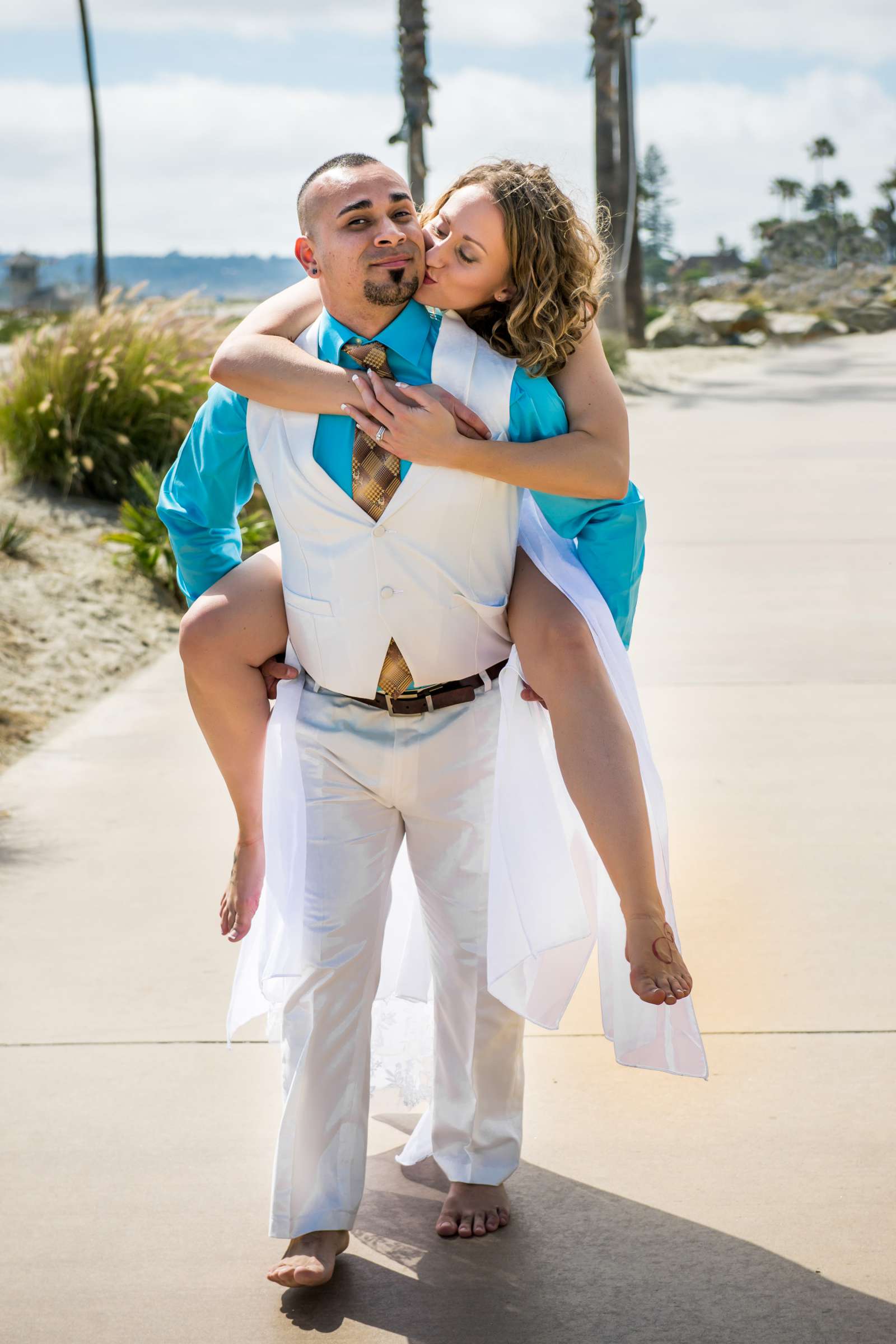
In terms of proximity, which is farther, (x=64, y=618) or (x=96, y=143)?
(x=96, y=143)

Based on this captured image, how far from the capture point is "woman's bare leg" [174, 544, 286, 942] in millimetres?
2750

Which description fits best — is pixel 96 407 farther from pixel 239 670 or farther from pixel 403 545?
pixel 403 545

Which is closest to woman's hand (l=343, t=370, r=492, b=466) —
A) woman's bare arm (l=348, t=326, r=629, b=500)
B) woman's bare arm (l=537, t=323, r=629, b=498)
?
woman's bare arm (l=348, t=326, r=629, b=500)

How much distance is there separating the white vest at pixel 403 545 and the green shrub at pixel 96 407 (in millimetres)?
7161

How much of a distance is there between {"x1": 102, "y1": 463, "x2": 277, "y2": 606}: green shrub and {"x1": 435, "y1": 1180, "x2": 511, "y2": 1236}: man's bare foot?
5.79 metres

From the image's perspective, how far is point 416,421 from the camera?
248 cm

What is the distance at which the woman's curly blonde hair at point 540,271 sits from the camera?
2596 mm

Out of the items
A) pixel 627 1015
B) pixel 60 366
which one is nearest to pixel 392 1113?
pixel 627 1015

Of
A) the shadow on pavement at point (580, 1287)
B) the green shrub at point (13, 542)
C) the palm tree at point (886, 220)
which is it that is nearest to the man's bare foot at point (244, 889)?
the shadow on pavement at point (580, 1287)

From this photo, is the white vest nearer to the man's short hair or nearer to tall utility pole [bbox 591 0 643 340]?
the man's short hair

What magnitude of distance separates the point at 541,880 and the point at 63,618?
223 inches

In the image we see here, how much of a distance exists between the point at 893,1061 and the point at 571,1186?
2.94 feet

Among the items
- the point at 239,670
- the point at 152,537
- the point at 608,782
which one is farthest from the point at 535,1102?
the point at 152,537

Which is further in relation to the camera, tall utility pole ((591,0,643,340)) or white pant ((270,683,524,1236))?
tall utility pole ((591,0,643,340))
